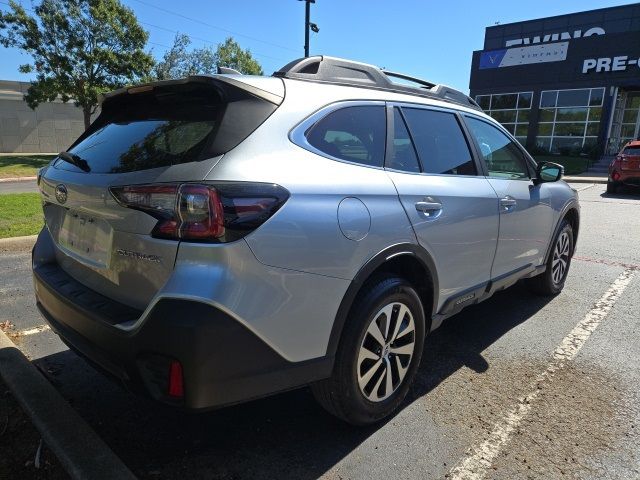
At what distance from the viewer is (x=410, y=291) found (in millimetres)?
2686

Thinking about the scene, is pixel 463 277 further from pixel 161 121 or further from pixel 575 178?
pixel 575 178

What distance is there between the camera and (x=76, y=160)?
2566 millimetres

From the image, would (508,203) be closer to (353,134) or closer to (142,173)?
(353,134)

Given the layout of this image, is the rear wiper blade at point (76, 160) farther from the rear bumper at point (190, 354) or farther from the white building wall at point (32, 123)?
the white building wall at point (32, 123)

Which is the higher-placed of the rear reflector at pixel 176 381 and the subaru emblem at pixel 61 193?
the subaru emblem at pixel 61 193

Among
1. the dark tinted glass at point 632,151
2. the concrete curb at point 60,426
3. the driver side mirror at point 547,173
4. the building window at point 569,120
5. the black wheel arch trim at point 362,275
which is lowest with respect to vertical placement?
the concrete curb at point 60,426

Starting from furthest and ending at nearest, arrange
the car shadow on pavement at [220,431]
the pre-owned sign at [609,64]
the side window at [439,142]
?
1. the pre-owned sign at [609,64]
2. the side window at [439,142]
3. the car shadow on pavement at [220,431]

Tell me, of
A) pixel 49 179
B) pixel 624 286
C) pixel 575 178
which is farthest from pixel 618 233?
pixel 575 178

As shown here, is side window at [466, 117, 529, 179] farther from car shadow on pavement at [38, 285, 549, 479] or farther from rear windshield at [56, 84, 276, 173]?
rear windshield at [56, 84, 276, 173]

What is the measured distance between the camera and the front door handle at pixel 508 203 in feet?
11.6

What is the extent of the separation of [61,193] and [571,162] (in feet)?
91.1

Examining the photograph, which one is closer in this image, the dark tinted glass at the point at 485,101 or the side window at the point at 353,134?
the side window at the point at 353,134

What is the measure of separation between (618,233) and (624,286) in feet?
12.3

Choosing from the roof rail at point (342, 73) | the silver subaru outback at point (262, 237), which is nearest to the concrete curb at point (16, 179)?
the silver subaru outback at point (262, 237)
